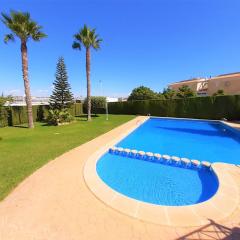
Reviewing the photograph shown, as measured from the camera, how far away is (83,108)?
25.4m

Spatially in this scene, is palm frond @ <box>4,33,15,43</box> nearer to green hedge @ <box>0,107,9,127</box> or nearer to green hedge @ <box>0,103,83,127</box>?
green hedge @ <box>0,107,9,127</box>

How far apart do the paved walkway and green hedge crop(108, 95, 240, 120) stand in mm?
16584

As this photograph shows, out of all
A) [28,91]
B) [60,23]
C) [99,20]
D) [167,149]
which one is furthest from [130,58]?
[167,149]

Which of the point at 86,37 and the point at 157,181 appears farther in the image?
the point at 86,37

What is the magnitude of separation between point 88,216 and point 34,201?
1.34 m

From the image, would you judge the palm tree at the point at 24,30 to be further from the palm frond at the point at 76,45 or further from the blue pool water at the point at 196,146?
the blue pool water at the point at 196,146

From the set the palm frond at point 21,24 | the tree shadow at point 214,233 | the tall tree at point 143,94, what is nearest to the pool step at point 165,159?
the tree shadow at point 214,233

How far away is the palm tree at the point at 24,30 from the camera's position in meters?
11.6

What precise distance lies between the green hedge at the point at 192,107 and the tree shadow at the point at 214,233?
17.1m

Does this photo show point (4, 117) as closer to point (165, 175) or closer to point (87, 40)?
point (87, 40)

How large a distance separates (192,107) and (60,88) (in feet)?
50.2

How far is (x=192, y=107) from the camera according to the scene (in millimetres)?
19375

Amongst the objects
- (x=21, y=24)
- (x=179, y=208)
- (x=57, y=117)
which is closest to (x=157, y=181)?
(x=179, y=208)

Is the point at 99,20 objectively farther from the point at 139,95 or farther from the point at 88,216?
the point at 139,95
